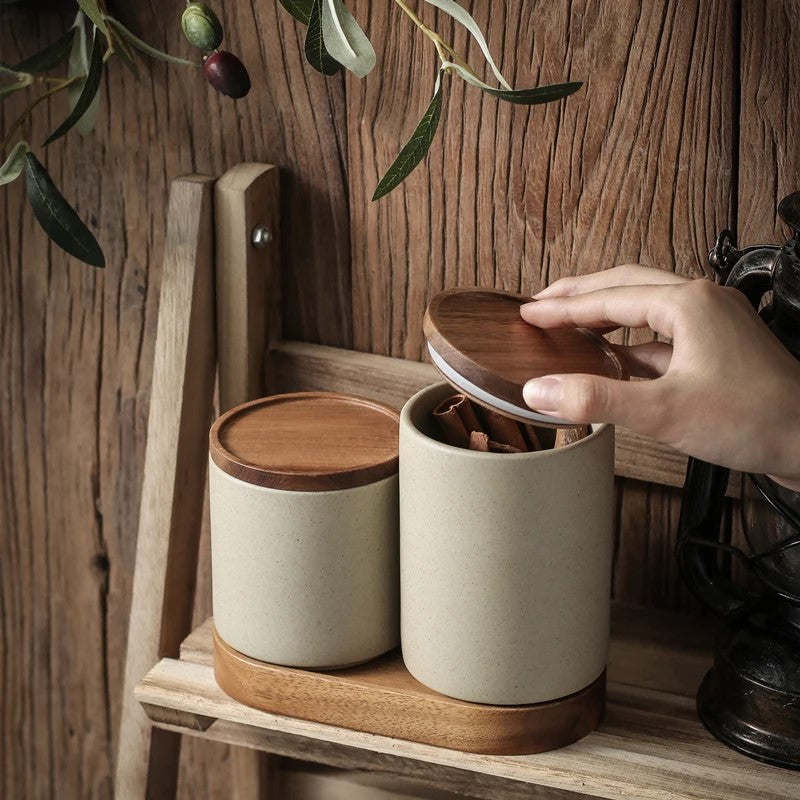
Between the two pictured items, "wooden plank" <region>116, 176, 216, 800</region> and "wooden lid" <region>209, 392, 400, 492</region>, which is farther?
"wooden plank" <region>116, 176, 216, 800</region>

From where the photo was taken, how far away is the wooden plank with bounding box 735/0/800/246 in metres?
0.81

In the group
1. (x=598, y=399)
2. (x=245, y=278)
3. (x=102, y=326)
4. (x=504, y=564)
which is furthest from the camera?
(x=102, y=326)

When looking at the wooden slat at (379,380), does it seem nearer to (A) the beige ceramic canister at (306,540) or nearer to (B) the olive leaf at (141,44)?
(A) the beige ceramic canister at (306,540)

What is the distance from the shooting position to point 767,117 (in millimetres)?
829

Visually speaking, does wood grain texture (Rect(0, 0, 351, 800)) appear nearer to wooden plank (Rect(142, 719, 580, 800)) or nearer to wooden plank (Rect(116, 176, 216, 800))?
wooden plank (Rect(116, 176, 216, 800))

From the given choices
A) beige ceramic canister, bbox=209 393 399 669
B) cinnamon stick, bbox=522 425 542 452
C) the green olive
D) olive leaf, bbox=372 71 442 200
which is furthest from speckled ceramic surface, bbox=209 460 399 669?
the green olive

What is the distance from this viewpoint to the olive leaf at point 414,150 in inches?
32.1

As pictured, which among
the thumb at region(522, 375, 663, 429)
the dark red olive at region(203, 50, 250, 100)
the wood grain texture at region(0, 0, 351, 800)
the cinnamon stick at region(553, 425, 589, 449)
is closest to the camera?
the thumb at region(522, 375, 663, 429)

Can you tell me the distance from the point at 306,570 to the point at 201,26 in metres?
0.41

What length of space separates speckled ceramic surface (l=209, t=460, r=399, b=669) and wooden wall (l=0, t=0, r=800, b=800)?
0.81 feet

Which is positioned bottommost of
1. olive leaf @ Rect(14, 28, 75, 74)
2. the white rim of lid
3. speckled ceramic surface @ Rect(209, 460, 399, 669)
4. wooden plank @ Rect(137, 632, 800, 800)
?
wooden plank @ Rect(137, 632, 800, 800)

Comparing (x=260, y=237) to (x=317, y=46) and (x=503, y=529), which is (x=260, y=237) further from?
(x=503, y=529)

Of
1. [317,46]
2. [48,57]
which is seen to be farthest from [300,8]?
[48,57]

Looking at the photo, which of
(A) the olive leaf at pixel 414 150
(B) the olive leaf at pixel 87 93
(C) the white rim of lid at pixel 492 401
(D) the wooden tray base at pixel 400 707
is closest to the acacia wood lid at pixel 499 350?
(C) the white rim of lid at pixel 492 401
